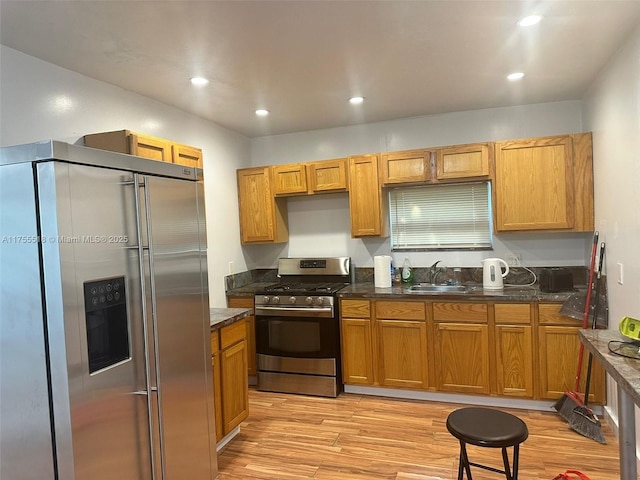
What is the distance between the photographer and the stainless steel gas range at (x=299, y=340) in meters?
3.72

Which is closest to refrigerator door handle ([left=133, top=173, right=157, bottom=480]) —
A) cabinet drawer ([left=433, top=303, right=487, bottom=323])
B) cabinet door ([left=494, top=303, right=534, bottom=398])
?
cabinet drawer ([left=433, top=303, right=487, bottom=323])

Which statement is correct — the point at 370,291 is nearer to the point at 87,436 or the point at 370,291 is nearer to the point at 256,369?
the point at 256,369

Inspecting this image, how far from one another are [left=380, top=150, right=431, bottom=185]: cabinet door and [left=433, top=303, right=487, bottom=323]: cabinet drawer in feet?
3.84

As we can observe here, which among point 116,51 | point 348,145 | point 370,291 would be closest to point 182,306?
point 116,51

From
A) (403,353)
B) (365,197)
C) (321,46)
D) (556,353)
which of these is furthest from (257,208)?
(556,353)

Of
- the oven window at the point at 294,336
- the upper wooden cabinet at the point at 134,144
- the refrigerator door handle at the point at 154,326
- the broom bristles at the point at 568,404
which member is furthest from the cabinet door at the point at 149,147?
the broom bristles at the point at 568,404

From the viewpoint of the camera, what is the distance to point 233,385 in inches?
115

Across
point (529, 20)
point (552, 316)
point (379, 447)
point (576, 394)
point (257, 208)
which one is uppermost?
point (529, 20)

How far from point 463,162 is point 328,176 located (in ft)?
4.19

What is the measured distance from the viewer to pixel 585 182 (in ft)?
10.8

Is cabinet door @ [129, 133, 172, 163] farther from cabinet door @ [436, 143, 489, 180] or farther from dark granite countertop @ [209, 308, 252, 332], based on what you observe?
cabinet door @ [436, 143, 489, 180]

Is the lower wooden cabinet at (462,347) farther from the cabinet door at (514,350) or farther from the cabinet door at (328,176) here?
the cabinet door at (328,176)

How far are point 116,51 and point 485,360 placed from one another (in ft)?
11.2

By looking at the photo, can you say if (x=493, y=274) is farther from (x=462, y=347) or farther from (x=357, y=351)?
(x=357, y=351)
